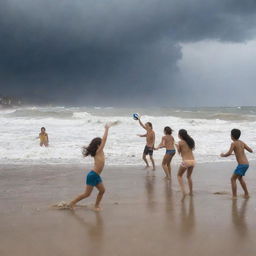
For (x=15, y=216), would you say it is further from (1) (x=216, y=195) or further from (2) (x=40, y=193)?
(1) (x=216, y=195)

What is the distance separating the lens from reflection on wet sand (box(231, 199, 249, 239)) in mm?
5035

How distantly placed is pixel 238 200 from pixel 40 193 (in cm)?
387

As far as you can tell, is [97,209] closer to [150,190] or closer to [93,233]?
[93,233]

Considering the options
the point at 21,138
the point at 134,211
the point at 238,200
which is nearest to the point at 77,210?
the point at 134,211

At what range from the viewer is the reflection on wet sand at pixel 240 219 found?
5.04 meters

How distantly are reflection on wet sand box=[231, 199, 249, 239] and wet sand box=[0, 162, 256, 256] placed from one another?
1 centimetres

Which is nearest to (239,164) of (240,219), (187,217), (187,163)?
(187,163)

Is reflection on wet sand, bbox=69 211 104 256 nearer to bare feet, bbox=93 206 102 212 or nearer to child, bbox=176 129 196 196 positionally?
bare feet, bbox=93 206 102 212

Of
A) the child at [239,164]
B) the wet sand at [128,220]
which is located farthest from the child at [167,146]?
the child at [239,164]

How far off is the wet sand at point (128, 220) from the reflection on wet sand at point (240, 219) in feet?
0.04

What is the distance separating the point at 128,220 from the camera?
566 cm

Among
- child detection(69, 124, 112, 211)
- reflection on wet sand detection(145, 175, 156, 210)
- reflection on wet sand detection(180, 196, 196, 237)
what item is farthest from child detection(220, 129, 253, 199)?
child detection(69, 124, 112, 211)

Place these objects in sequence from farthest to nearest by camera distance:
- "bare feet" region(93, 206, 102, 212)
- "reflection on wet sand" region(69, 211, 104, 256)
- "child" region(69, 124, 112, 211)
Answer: "child" region(69, 124, 112, 211) < "bare feet" region(93, 206, 102, 212) < "reflection on wet sand" region(69, 211, 104, 256)

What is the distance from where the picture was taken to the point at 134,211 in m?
6.18
